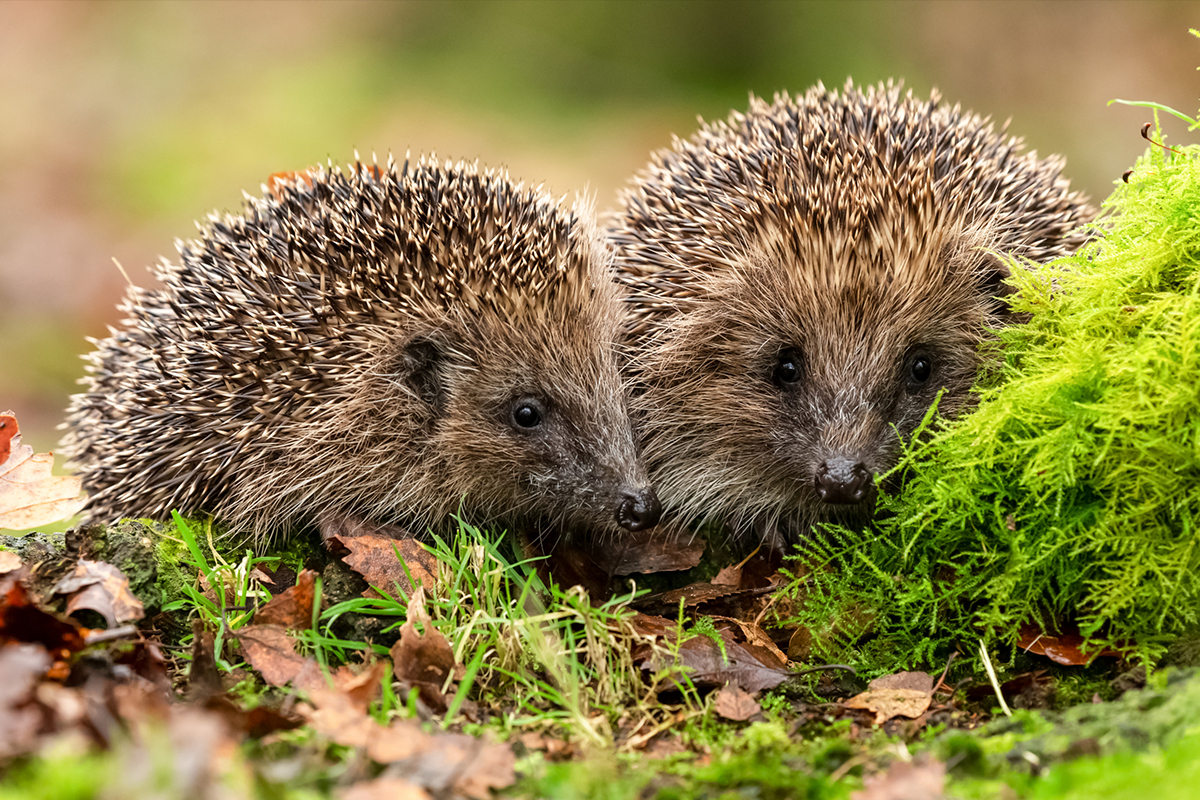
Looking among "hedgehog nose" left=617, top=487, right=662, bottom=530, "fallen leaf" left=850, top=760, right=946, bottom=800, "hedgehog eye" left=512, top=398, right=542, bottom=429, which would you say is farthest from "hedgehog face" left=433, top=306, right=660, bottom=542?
"fallen leaf" left=850, top=760, right=946, bottom=800

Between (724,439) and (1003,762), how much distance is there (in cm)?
209

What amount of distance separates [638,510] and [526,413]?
0.67 meters

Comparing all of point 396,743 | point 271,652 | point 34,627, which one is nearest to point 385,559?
point 271,652

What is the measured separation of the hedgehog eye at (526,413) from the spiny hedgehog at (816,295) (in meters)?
0.45

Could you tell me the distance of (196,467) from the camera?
4152 mm

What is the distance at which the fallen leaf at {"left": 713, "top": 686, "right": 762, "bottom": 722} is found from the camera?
3127 millimetres

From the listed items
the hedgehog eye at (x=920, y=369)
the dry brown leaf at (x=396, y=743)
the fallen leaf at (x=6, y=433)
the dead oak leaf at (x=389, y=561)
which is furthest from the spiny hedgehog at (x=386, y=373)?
the dry brown leaf at (x=396, y=743)

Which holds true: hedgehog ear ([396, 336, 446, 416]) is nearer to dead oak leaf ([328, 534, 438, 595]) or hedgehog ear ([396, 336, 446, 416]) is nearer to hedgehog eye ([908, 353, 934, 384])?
dead oak leaf ([328, 534, 438, 595])

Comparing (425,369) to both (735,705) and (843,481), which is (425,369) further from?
(735,705)

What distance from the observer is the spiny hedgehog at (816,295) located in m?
4.09

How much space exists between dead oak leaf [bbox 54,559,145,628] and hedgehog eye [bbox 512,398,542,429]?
5.46 ft

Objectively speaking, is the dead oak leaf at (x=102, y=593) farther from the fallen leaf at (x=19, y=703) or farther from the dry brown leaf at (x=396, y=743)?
the dry brown leaf at (x=396, y=743)

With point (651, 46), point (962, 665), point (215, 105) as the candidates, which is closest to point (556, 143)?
point (651, 46)

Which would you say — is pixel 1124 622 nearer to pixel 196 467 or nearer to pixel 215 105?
pixel 196 467
